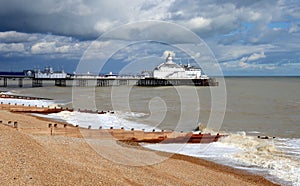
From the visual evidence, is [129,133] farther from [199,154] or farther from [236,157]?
[236,157]

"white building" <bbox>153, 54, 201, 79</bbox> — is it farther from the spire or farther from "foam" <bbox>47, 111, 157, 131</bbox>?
"foam" <bbox>47, 111, 157, 131</bbox>

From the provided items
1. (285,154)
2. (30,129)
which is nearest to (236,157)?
(285,154)

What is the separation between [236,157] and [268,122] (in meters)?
13.3

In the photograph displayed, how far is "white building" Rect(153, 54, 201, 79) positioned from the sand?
248 ft

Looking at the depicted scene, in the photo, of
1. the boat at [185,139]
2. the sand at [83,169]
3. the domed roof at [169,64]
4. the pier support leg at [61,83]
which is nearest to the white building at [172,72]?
the domed roof at [169,64]

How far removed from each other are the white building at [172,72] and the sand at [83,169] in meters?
75.7

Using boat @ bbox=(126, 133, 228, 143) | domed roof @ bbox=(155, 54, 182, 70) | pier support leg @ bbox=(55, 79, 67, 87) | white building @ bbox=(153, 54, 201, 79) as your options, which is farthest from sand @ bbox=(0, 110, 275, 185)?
domed roof @ bbox=(155, 54, 182, 70)

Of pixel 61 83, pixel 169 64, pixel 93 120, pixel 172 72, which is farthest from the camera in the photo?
pixel 169 64

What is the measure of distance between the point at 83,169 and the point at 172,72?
3186 inches

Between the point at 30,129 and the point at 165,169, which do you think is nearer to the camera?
the point at 165,169

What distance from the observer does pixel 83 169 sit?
23.9 feet

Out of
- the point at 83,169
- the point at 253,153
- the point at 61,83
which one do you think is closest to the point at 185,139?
the point at 253,153

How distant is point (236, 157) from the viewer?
12.1m

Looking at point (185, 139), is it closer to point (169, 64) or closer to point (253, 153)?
point (253, 153)
